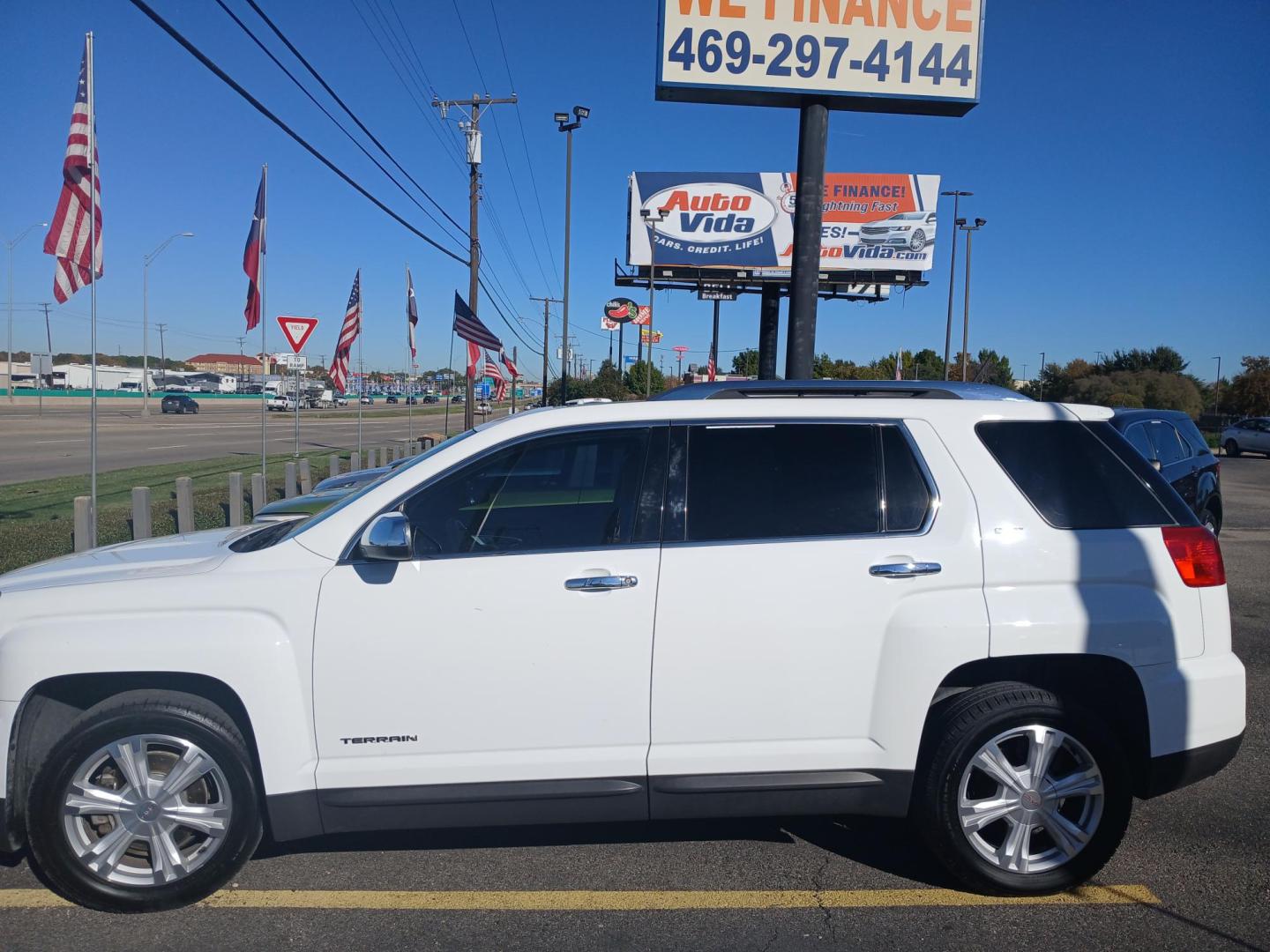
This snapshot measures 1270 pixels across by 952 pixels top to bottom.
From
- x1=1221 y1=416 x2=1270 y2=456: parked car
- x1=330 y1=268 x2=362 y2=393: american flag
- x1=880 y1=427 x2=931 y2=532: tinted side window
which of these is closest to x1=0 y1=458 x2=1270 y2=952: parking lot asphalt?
x1=880 y1=427 x2=931 y2=532: tinted side window

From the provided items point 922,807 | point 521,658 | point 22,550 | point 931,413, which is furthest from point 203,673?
point 22,550

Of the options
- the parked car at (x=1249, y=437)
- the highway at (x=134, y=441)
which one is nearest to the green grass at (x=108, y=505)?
the highway at (x=134, y=441)

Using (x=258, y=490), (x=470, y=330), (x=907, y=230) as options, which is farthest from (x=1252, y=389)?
(x=258, y=490)

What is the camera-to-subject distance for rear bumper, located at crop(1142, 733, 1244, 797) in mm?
3738

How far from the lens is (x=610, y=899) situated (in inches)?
145

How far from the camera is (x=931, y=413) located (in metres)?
3.94

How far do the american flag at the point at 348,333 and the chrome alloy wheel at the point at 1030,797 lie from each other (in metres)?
20.1

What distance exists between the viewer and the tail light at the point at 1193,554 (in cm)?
377

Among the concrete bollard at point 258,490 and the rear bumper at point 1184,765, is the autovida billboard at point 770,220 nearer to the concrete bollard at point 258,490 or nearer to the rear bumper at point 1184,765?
the concrete bollard at point 258,490

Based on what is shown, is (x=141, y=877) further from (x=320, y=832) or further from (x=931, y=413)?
(x=931, y=413)

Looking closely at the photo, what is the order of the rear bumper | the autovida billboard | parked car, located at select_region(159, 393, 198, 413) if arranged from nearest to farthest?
the rear bumper
the autovida billboard
parked car, located at select_region(159, 393, 198, 413)

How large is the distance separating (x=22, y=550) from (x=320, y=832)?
28.1 feet

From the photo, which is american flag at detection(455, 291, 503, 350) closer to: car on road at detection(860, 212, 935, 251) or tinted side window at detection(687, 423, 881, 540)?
car on road at detection(860, 212, 935, 251)

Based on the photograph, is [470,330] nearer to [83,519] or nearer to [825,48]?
[825,48]
